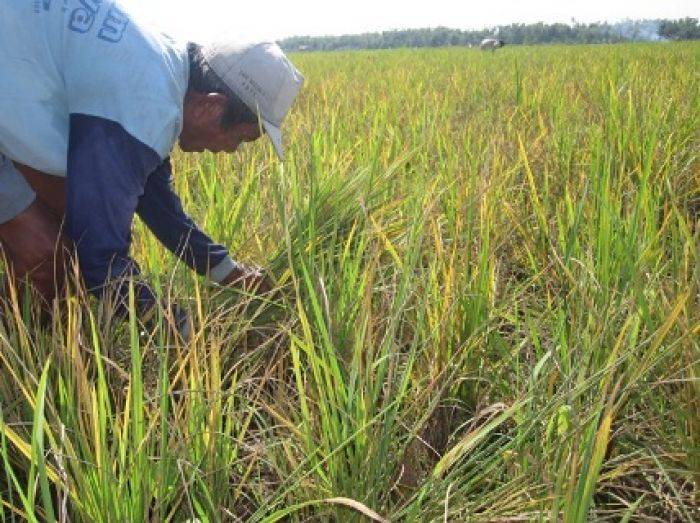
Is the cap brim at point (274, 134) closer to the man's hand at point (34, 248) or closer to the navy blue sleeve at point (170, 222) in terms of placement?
the navy blue sleeve at point (170, 222)

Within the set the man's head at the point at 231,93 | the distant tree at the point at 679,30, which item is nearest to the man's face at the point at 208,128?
the man's head at the point at 231,93

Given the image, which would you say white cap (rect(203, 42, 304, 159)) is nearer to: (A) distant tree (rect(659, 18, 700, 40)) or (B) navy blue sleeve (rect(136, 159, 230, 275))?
(B) navy blue sleeve (rect(136, 159, 230, 275))

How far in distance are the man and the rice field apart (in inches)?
4.6

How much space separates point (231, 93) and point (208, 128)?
0.30ft

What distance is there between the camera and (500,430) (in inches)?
45.6

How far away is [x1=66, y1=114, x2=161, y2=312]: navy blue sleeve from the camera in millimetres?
1174

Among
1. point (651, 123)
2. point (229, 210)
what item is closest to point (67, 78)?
point (229, 210)

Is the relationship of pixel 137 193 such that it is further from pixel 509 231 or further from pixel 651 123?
pixel 651 123

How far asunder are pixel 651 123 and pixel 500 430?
148cm

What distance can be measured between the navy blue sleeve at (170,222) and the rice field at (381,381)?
2.6 inches

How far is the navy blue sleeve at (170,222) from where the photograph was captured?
4.79 ft

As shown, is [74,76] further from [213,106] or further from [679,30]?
[679,30]

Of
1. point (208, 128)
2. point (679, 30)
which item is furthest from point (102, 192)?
point (679, 30)

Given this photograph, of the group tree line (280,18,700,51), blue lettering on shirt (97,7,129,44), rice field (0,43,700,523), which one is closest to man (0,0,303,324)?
blue lettering on shirt (97,7,129,44)
